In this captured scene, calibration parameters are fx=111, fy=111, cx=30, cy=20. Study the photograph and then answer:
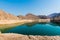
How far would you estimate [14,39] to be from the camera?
15500 mm

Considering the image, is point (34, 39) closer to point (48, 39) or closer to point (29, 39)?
point (29, 39)

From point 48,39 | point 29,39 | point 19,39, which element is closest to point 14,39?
point 19,39

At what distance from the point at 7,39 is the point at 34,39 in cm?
378

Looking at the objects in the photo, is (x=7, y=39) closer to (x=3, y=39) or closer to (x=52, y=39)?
(x=3, y=39)

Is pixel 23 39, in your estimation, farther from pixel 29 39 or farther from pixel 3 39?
pixel 3 39

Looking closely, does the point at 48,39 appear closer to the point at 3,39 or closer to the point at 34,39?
the point at 34,39

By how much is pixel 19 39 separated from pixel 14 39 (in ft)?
2.33

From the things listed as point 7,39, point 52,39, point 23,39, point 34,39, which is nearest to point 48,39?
point 52,39

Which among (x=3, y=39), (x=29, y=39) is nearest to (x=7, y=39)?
(x=3, y=39)

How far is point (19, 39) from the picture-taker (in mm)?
15414

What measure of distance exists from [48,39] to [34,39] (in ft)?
6.62

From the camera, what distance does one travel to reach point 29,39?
15664mm

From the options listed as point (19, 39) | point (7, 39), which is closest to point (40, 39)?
point (19, 39)

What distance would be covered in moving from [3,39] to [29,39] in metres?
3.57
